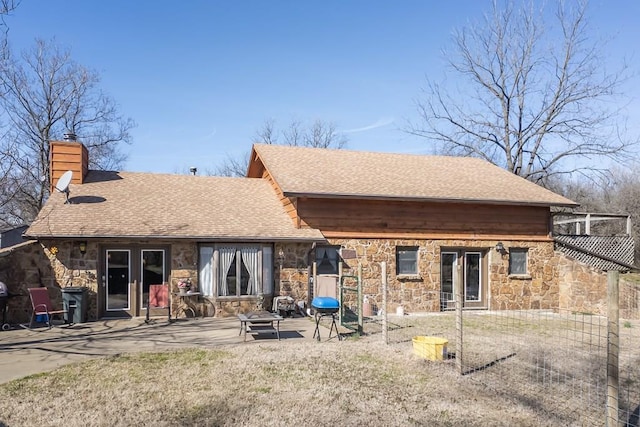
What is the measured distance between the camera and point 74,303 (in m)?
11.5

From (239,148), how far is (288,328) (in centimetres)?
3227

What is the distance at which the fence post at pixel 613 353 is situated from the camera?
461 cm

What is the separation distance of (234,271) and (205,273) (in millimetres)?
804

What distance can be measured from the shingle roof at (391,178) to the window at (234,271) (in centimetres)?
213

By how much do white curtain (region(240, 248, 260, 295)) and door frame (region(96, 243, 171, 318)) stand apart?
2.12 meters

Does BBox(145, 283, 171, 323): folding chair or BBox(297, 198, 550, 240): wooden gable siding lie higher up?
BBox(297, 198, 550, 240): wooden gable siding

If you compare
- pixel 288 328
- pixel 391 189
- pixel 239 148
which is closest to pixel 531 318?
pixel 391 189

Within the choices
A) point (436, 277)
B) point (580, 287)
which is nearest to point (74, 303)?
point (436, 277)

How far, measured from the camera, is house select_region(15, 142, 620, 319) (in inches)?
489

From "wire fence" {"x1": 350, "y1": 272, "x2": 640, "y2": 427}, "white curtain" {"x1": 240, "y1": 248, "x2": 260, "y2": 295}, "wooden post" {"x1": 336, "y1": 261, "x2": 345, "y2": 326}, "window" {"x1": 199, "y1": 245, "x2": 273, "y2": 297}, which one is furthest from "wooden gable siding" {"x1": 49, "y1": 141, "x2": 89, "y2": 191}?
"wire fence" {"x1": 350, "y1": 272, "x2": 640, "y2": 427}

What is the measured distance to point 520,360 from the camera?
8289 mm

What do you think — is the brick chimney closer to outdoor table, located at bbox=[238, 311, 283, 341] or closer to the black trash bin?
the black trash bin

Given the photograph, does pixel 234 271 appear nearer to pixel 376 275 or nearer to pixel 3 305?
pixel 376 275

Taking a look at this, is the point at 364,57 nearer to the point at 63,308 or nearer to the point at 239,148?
the point at 63,308
